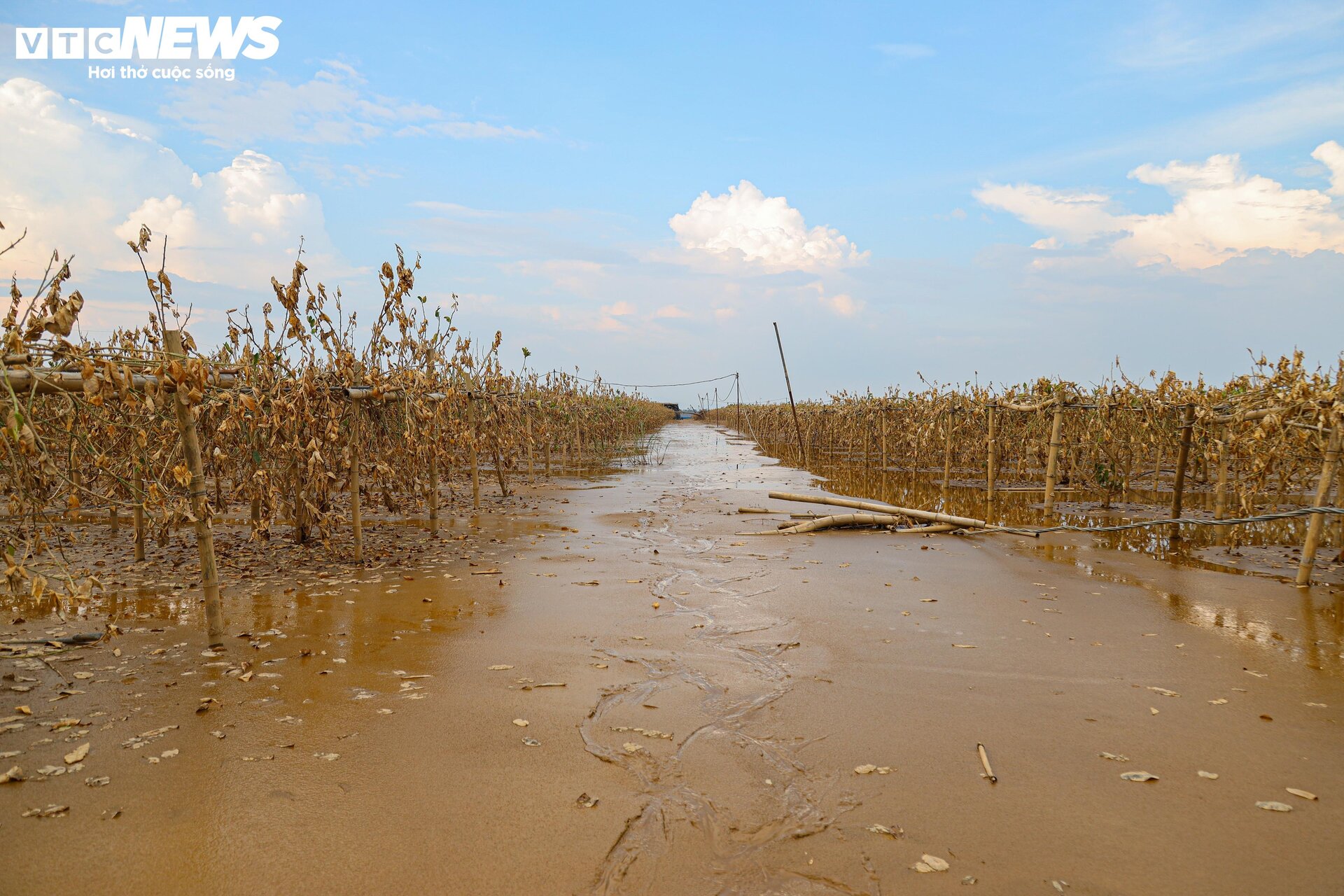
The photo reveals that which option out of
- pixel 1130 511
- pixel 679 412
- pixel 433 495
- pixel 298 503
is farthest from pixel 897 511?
pixel 679 412

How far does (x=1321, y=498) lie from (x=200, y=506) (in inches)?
436

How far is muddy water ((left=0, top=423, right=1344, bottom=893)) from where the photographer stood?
9.76 feet

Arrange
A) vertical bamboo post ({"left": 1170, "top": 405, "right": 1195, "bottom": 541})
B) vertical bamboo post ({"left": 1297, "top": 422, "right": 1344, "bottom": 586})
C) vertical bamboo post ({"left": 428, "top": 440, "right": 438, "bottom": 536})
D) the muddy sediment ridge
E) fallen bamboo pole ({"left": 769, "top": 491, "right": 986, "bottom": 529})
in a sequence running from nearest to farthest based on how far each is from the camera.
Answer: the muddy sediment ridge → vertical bamboo post ({"left": 1297, "top": 422, "right": 1344, "bottom": 586}) → vertical bamboo post ({"left": 428, "top": 440, "right": 438, "bottom": 536}) → vertical bamboo post ({"left": 1170, "top": 405, "right": 1195, "bottom": 541}) → fallen bamboo pole ({"left": 769, "top": 491, "right": 986, "bottom": 529})

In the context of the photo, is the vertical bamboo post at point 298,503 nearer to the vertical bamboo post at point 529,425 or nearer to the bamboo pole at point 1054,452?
the vertical bamboo post at point 529,425

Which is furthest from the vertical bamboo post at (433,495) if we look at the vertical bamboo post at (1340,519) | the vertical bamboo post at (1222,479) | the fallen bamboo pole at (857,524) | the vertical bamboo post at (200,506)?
the vertical bamboo post at (1222,479)

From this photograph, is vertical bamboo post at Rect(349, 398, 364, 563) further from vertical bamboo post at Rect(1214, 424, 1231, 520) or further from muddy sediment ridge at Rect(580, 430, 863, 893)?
vertical bamboo post at Rect(1214, 424, 1231, 520)

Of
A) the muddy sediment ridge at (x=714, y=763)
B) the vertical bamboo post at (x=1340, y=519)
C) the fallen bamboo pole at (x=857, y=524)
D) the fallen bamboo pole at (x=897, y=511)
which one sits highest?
the vertical bamboo post at (x=1340, y=519)

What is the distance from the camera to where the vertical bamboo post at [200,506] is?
5.04 metres

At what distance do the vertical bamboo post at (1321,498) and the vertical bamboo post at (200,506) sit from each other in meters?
10.9

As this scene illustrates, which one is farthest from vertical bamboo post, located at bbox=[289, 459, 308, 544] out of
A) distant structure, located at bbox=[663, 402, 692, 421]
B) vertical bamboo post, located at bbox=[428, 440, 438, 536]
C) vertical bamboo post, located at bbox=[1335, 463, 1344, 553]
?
distant structure, located at bbox=[663, 402, 692, 421]

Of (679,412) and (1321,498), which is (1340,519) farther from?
(679,412)

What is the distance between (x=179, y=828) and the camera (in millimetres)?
3131

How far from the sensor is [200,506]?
518cm

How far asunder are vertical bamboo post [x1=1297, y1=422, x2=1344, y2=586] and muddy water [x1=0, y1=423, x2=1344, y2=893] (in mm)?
366
